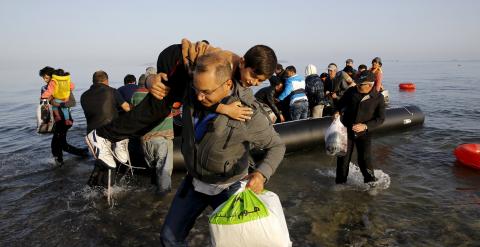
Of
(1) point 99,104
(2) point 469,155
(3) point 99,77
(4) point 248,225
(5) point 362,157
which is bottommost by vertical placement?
(2) point 469,155

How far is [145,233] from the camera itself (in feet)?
14.0

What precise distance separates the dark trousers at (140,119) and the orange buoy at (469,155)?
6283 millimetres

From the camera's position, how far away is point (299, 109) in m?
7.95

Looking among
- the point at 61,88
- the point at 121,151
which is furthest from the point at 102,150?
the point at 61,88

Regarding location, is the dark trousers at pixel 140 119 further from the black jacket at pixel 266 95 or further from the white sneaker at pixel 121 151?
the black jacket at pixel 266 95

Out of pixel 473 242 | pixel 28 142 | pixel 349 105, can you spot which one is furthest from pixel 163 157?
pixel 28 142

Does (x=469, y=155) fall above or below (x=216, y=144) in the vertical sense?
below

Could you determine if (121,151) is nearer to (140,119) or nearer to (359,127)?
(140,119)

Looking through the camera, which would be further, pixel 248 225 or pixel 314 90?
pixel 314 90

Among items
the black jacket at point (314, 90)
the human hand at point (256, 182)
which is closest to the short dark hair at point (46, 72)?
the black jacket at point (314, 90)

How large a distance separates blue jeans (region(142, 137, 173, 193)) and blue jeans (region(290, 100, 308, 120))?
3636 millimetres

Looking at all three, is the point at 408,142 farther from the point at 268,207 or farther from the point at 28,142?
the point at 28,142

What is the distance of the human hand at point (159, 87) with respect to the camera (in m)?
2.31

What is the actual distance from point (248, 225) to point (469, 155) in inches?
242
